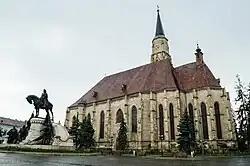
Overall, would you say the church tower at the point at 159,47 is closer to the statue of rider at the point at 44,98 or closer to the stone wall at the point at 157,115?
the stone wall at the point at 157,115

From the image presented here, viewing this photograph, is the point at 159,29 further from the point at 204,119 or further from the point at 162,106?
the point at 204,119

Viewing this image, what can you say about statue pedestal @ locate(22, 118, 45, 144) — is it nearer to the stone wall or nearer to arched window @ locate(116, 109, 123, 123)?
the stone wall

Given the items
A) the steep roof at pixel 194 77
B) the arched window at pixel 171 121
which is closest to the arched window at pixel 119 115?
the arched window at pixel 171 121

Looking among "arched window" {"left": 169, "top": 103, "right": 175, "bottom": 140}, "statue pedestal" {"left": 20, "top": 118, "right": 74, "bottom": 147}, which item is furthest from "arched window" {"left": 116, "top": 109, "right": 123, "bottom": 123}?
"statue pedestal" {"left": 20, "top": 118, "right": 74, "bottom": 147}

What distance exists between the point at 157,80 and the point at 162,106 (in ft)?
17.7

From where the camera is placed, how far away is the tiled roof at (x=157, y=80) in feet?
128

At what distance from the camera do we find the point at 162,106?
38.2 m

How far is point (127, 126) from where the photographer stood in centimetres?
4000

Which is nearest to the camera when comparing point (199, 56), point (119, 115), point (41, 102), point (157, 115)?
point (41, 102)

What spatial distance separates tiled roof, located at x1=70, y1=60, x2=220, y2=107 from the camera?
39.2 metres

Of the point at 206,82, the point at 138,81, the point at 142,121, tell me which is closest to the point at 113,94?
the point at 138,81

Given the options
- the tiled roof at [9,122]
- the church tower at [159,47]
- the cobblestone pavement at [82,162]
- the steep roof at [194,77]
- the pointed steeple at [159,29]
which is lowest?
the cobblestone pavement at [82,162]

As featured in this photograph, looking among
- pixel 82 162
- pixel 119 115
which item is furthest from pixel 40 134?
pixel 119 115

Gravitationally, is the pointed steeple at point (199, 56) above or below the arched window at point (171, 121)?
above
